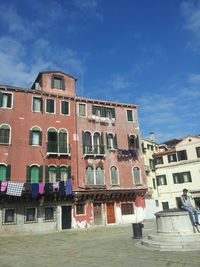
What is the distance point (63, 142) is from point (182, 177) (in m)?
18.6

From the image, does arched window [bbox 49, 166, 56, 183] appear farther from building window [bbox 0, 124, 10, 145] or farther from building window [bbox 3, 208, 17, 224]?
building window [bbox 0, 124, 10, 145]

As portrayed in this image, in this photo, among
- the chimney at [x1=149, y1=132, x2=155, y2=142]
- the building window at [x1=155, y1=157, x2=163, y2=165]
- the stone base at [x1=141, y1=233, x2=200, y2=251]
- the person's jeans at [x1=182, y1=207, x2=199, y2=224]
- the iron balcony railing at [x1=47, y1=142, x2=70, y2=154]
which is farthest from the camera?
the chimney at [x1=149, y1=132, x2=155, y2=142]

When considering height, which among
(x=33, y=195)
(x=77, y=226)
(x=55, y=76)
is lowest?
(x=77, y=226)

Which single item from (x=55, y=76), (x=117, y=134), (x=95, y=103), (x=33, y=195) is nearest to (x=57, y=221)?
(x=33, y=195)

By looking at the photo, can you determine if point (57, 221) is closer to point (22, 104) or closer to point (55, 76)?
point (22, 104)

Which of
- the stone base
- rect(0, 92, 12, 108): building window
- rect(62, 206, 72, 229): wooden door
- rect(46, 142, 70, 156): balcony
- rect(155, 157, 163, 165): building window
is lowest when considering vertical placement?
the stone base

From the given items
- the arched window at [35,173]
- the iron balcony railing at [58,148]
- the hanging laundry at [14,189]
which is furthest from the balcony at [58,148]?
→ the hanging laundry at [14,189]

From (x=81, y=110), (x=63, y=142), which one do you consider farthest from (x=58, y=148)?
(x=81, y=110)

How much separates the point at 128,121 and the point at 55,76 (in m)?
10.3

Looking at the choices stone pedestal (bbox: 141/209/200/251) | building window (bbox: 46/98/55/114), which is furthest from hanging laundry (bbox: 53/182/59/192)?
stone pedestal (bbox: 141/209/200/251)

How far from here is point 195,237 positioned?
10430mm

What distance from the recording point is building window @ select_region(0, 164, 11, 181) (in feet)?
72.5

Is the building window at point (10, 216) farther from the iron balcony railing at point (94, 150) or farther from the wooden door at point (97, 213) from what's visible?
the iron balcony railing at point (94, 150)

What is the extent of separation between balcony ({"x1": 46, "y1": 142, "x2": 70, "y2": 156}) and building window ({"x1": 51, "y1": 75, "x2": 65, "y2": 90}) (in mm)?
6776
